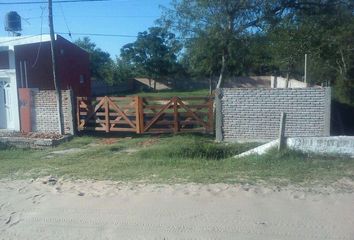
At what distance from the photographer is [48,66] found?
21.7m

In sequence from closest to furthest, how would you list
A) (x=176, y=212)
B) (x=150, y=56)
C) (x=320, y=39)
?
(x=176, y=212) < (x=320, y=39) < (x=150, y=56)

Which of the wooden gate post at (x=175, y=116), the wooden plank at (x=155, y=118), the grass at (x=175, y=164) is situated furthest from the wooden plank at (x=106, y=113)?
the wooden gate post at (x=175, y=116)

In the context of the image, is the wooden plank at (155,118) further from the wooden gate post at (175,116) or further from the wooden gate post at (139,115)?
the wooden gate post at (175,116)

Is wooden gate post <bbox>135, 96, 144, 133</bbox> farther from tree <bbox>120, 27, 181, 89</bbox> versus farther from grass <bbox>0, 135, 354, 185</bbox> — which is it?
tree <bbox>120, 27, 181, 89</bbox>

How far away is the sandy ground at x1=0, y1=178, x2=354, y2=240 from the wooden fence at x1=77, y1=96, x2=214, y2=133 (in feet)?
22.9

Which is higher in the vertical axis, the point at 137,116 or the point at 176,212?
the point at 137,116

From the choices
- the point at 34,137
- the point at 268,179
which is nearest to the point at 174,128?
the point at 34,137

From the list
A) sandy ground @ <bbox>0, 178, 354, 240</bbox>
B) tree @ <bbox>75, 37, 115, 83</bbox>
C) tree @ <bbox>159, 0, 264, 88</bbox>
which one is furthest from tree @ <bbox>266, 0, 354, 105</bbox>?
tree @ <bbox>75, 37, 115, 83</bbox>

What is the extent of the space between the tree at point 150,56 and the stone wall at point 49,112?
4375 centimetres

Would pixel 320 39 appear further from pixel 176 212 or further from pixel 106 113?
pixel 176 212

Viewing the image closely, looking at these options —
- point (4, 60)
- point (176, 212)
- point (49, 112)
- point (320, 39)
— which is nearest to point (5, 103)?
point (4, 60)

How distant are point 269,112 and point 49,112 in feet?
26.9

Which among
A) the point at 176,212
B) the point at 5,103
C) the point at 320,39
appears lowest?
the point at 176,212

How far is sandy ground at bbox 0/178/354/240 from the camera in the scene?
223 inches
